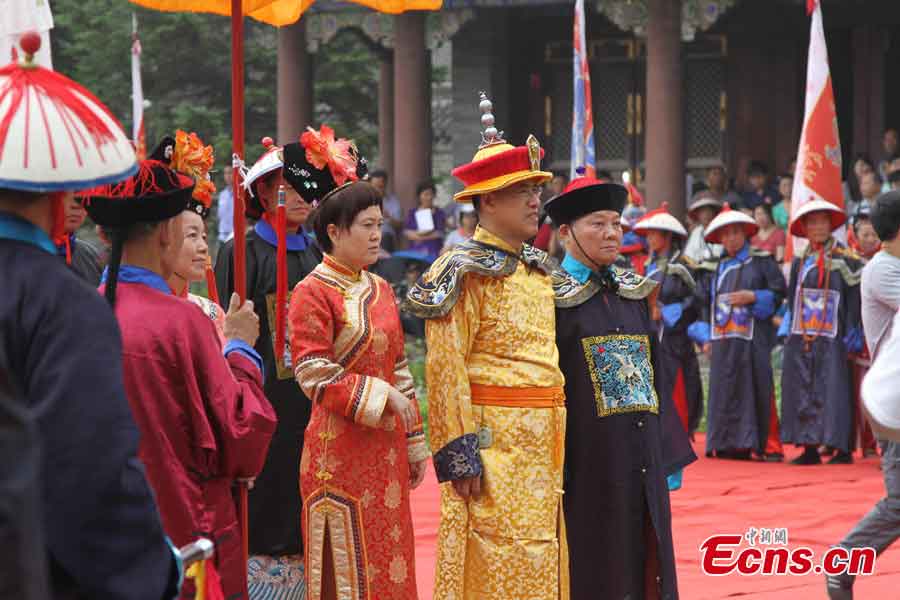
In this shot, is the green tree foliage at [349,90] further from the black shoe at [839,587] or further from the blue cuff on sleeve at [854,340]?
the black shoe at [839,587]

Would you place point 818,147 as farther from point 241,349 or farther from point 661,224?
point 241,349

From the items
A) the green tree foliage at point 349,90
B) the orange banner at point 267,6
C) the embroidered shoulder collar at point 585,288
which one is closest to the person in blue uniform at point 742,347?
the embroidered shoulder collar at point 585,288

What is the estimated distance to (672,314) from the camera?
9.48m

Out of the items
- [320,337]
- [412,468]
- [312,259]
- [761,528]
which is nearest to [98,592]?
[320,337]

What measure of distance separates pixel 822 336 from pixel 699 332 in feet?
2.90

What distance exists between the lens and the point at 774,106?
16.8 metres

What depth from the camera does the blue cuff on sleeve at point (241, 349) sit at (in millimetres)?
3270

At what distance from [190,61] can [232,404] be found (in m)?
18.2

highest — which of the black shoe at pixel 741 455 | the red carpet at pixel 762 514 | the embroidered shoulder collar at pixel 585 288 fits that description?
the embroidered shoulder collar at pixel 585 288

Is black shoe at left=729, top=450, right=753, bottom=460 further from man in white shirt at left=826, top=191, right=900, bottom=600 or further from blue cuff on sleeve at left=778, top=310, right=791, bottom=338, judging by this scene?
man in white shirt at left=826, top=191, right=900, bottom=600

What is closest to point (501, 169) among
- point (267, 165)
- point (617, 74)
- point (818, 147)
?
point (267, 165)

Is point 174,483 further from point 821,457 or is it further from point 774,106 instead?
point 774,106

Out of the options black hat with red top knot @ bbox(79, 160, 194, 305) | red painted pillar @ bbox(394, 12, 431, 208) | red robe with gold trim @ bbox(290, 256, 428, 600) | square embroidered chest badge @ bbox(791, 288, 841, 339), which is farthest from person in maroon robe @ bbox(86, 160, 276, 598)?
red painted pillar @ bbox(394, 12, 431, 208)

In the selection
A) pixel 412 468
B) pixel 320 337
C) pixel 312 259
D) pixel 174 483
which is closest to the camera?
pixel 174 483
